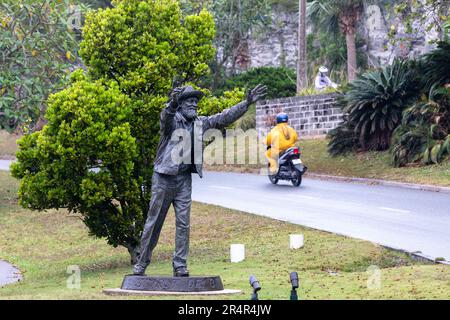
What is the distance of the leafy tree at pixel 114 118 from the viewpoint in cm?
1670

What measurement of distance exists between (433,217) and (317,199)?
169 inches

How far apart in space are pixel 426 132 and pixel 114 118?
1516cm

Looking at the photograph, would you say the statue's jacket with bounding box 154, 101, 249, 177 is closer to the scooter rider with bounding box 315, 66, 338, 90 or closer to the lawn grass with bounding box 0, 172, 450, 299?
the lawn grass with bounding box 0, 172, 450, 299

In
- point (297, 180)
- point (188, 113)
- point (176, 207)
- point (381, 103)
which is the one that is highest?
point (381, 103)

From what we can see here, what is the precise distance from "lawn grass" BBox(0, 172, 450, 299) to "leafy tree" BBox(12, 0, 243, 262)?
1174 millimetres

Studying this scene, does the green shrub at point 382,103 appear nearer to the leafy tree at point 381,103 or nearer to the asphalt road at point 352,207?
the leafy tree at point 381,103

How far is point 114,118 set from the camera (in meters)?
16.8

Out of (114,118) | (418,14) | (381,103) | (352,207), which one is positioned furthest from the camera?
(381,103)

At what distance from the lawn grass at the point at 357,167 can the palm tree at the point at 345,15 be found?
29.4 feet

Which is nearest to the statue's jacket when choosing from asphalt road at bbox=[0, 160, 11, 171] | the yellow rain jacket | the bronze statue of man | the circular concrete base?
Result: the bronze statue of man

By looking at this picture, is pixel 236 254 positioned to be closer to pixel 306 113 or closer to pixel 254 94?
pixel 254 94

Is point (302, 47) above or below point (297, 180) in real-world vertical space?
above

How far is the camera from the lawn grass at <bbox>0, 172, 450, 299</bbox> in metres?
12.9

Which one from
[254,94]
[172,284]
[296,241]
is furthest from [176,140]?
[296,241]
